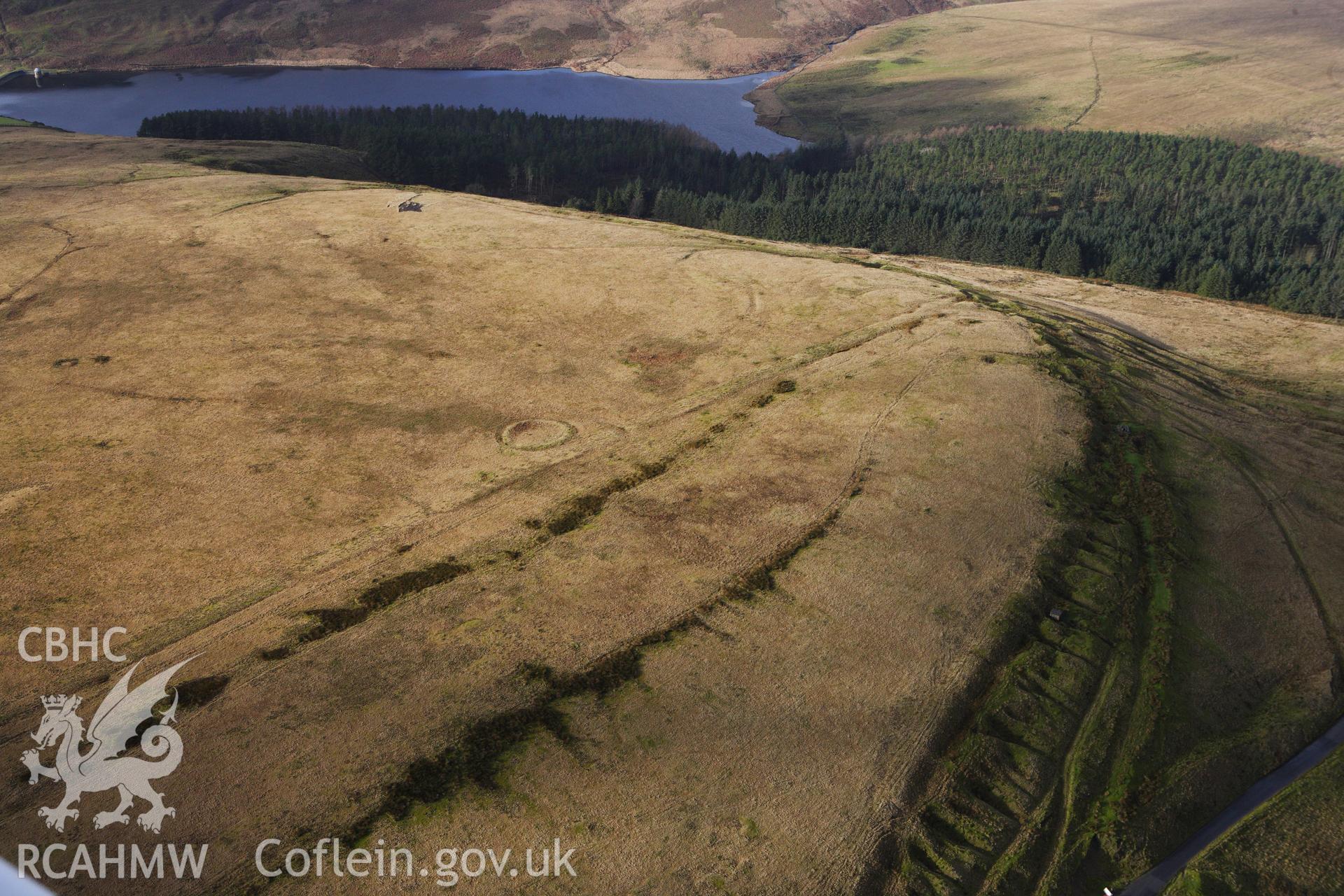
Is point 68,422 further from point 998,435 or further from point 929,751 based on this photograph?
point 998,435

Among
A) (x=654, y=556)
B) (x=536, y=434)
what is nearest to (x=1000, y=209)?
(x=536, y=434)

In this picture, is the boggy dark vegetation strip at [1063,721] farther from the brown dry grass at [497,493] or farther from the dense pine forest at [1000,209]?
the dense pine forest at [1000,209]

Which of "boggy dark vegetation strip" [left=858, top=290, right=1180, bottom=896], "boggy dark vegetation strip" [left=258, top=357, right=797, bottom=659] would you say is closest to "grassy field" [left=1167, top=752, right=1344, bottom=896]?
"boggy dark vegetation strip" [left=858, top=290, right=1180, bottom=896]

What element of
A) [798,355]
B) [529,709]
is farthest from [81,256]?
[529,709]

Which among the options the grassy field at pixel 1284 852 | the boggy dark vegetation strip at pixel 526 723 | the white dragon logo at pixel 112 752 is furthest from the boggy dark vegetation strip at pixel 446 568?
the grassy field at pixel 1284 852

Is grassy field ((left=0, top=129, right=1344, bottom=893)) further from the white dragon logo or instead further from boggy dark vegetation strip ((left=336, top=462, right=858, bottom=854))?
the white dragon logo

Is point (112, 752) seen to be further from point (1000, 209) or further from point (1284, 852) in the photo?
point (1000, 209)
